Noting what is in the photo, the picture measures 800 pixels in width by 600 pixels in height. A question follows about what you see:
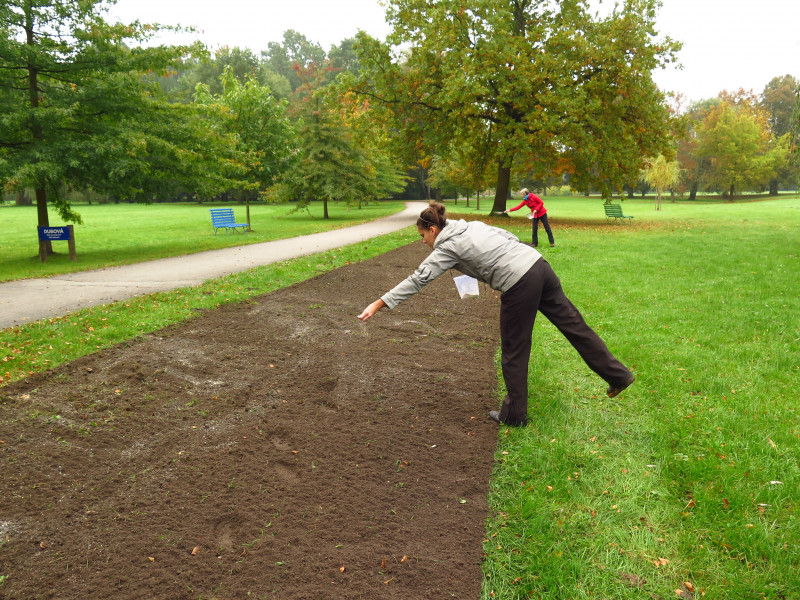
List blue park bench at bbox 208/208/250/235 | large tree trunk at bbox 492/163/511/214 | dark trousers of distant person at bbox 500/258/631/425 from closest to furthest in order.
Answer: dark trousers of distant person at bbox 500/258/631/425 → blue park bench at bbox 208/208/250/235 → large tree trunk at bbox 492/163/511/214

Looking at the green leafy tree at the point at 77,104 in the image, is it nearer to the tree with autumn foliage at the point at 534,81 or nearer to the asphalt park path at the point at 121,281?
the asphalt park path at the point at 121,281

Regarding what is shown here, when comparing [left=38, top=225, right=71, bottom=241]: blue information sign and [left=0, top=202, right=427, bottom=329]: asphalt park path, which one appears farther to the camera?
[left=38, top=225, right=71, bottom=241]: blue information sign

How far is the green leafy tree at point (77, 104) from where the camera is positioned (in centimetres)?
1100

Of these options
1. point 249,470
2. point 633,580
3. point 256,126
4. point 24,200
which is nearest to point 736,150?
point 256,126

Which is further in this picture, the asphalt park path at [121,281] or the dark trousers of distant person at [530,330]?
the asphalt park path at [121,281]

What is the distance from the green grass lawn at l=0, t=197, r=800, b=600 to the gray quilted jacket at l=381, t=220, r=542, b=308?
4.46 ft

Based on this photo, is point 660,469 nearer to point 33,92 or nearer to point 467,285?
point 467,285

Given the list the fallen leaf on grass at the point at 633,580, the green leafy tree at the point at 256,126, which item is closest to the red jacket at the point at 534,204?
the fallen leaf on grass at the point at 633,580

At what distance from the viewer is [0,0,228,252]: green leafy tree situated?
36.1ft

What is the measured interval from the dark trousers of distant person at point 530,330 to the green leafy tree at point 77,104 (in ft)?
35.7

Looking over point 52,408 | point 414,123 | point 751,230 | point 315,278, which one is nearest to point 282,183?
point 414,123

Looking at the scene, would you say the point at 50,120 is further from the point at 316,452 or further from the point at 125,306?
the point at 316,452

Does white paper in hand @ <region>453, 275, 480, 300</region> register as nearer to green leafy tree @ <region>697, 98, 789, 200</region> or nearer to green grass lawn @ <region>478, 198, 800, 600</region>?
green grass lawn @ <region>478, 198, 800, 600</region>

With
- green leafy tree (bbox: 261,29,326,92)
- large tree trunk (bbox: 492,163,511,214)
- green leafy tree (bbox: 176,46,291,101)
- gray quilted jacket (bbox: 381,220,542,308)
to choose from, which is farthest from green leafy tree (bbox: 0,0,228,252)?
green leafy tree (bbox: 261,29,326,92)
